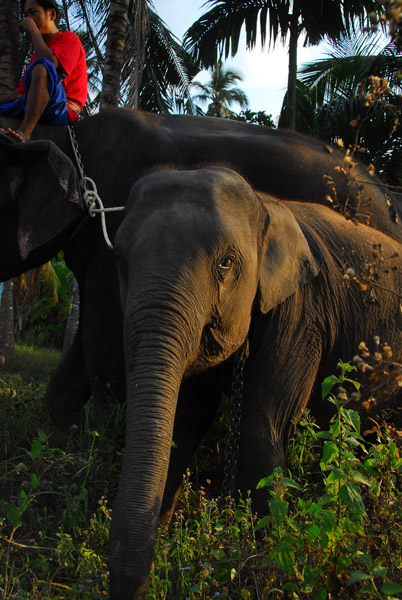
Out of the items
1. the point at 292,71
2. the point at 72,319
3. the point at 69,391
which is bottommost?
the point at 72,319

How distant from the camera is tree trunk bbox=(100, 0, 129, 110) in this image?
8.23 meters

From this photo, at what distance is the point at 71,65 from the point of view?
17.5 ft

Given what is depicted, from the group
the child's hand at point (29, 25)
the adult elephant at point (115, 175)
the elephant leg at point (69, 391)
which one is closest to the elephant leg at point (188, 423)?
the adult elephant at point (115, 175)

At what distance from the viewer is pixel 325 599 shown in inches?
101

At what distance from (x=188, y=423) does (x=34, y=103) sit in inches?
100

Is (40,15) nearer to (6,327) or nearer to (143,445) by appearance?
(143,445)

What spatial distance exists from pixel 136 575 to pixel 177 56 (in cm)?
1804

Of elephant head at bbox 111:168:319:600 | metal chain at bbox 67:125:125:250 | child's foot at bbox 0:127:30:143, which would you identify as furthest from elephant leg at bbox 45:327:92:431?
elephant head at bbox 111:168:319:600

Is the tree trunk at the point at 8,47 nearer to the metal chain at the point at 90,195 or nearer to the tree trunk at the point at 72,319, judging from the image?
the tree trunk at the point at 72,319

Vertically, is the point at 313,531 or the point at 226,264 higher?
the point at 226,264

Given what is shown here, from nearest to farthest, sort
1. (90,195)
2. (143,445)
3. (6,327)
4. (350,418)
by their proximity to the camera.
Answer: (143,445) → (350,418) → (90,195) → (6,327)

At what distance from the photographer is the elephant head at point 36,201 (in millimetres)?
4680

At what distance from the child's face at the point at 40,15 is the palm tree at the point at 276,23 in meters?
11.2

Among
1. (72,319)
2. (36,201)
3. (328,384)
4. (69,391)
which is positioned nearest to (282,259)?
(328,384)
